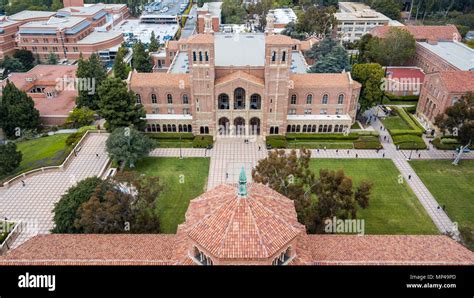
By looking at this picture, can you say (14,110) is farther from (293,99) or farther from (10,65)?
(293,99)

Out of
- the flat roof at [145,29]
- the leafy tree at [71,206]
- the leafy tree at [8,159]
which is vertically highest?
the flat roof at [145,29]

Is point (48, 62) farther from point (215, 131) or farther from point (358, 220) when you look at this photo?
point (358, 220)

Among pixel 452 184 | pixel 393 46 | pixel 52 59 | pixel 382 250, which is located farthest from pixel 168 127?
pixel 393 46

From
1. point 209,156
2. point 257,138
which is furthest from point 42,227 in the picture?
point 257,138

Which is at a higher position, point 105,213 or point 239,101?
point 105,213

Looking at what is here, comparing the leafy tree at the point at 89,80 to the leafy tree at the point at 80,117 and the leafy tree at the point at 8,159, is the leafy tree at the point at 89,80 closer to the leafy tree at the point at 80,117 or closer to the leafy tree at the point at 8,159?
the leafy tree at the point at 80,117


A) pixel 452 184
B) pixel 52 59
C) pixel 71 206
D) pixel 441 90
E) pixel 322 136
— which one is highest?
pixel 441 90

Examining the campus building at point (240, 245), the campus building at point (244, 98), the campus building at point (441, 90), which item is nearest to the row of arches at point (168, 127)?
the campus building at point (244, 98)
